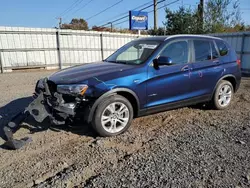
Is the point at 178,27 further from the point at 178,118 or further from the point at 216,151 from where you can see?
the point at 216,151

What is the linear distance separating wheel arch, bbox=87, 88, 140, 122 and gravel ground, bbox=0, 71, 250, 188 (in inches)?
17.3

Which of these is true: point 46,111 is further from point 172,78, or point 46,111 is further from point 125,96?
point 172,78

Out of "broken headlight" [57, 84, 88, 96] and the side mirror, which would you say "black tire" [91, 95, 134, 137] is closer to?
"broken headlight" [57, 84, 88, 96]

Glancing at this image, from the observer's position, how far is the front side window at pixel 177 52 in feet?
14.2

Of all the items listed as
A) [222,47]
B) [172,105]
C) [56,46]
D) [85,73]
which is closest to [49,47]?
[56,46]

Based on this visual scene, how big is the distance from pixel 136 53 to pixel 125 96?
109 centimetres

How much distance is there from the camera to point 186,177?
267 cm

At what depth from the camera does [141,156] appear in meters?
3.18

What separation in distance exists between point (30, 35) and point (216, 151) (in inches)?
464

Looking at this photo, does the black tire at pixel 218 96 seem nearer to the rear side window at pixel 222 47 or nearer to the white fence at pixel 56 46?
the rear side window at pixel 222 47

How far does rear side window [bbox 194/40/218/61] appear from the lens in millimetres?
4726

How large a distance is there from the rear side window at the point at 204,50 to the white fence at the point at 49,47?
9.88 meters

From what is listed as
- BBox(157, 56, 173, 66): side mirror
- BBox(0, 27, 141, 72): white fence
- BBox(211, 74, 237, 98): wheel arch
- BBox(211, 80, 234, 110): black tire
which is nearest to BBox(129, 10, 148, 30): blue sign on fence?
BBox(0, 27, 141, 72): white fence

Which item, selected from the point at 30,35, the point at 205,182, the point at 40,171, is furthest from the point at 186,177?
the point at 30,35
